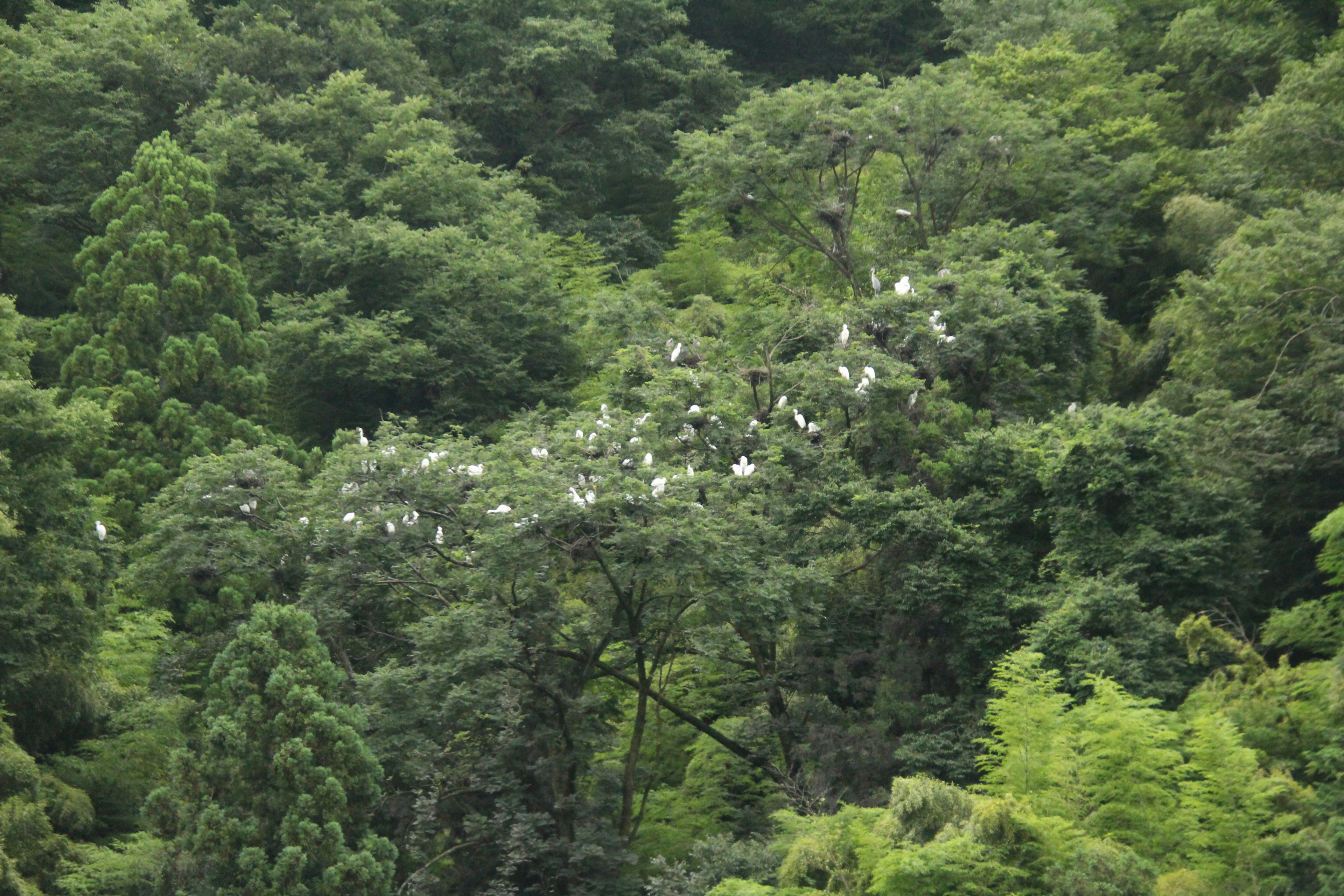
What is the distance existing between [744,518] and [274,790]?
5445 millimetres

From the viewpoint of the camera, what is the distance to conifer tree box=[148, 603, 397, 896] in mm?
12180

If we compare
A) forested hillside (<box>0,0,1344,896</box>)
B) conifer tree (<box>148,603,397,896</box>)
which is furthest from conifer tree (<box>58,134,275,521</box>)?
conifer tree (<box>148,603,397,896</box>)

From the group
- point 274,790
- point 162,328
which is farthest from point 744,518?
point 162,328

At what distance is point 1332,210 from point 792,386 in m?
6.54

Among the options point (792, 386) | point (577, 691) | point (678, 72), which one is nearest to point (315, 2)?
point (678, 72)

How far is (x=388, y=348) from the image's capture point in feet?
81.7

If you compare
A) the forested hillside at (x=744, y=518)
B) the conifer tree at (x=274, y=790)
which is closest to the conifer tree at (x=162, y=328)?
the forested hillside at (x=744, y=518)

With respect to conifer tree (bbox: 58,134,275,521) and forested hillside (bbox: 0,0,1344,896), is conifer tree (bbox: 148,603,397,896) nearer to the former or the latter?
forested hillside (bbox: 0,0,1344,896)

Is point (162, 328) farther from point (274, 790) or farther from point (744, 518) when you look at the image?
point (744, 518)

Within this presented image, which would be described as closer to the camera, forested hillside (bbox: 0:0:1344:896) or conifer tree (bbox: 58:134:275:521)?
forested hillside (bbox: 0:0:1344:896)

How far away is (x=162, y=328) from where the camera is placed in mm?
22422

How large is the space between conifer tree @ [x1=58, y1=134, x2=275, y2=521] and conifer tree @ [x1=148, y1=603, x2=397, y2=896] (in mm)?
8055

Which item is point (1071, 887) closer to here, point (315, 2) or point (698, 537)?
point (698, 537)

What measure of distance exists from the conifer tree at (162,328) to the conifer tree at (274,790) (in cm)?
806
